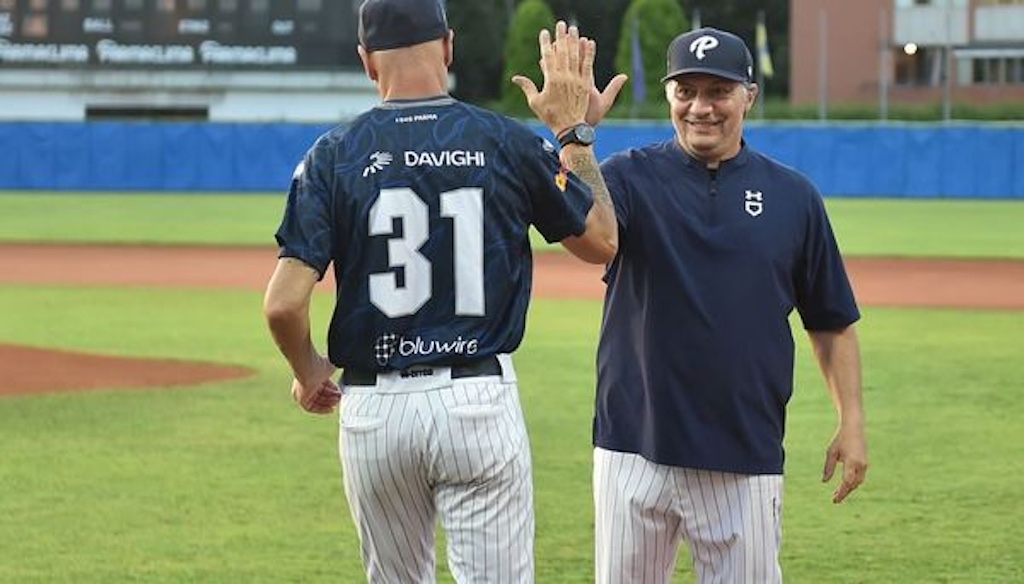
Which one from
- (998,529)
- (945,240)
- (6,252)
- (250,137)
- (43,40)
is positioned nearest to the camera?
(998,529)

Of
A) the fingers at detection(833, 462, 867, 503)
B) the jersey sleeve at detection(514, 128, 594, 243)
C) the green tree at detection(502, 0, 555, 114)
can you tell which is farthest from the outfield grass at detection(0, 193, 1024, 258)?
the green tree at detection(502, 0, 555, 114)

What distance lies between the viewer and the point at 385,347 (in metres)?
4.17

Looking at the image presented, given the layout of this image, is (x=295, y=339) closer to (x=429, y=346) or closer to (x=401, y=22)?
(x=429, y=346)

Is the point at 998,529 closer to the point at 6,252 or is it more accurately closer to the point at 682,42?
the point at 682,42

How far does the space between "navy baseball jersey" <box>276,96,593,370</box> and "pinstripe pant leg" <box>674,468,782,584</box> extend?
74 centimetres

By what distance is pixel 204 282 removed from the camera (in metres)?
21.6

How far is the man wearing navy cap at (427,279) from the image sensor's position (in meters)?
4.13

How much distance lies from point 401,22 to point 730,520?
1418 mm

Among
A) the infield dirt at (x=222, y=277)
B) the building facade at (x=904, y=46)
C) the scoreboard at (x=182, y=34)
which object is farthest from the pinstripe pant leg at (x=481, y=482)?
the building facade at (x=904, y=46)

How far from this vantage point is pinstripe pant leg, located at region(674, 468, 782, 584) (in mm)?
4656

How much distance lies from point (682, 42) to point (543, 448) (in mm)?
5771

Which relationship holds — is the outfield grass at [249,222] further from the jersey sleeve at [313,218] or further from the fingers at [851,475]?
the jersey sleeve at [313,218]

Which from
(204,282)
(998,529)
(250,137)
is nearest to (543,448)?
(998,529)

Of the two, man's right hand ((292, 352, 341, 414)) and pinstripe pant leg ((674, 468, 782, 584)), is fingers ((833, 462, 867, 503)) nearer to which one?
pinstripe pant leg ((674, 468, 782, 584))
